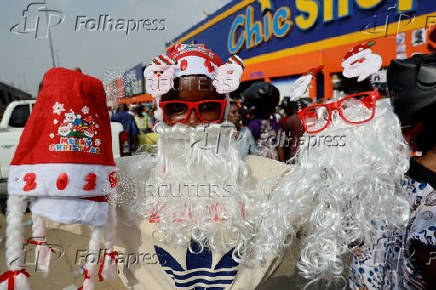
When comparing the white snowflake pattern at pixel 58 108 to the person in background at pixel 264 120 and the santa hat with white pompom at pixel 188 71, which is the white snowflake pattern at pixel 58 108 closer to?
the santa hat with white pompom at pixel 188 71

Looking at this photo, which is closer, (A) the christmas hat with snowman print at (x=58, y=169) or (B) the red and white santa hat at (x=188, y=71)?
(A) the christmas hat with snowman print at (x=58, y=169)

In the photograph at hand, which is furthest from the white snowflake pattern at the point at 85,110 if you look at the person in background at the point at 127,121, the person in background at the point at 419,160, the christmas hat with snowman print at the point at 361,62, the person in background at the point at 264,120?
the person in background at the point at 127,121

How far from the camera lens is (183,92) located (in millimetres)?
1446

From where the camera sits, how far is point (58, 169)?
1.13 meters

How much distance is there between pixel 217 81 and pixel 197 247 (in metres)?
0.81

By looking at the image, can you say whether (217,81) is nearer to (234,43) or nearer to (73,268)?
(73,268)

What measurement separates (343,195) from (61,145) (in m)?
1.10

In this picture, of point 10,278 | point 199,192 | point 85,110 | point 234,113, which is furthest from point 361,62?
point 234,113

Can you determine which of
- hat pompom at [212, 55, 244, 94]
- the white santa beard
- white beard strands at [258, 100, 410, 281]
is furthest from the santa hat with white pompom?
white beard strands at [258, 100, 410, 281]

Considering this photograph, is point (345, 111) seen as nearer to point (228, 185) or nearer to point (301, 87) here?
point (301, 87)

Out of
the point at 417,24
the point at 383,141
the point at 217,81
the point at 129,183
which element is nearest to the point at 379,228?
the point at 383,141

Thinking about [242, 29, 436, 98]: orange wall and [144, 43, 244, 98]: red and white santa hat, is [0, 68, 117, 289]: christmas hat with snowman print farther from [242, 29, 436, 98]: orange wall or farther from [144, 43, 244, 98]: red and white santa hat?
[242, 29, 436, 98]: orange wall

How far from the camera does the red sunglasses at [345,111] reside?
1.15 metres

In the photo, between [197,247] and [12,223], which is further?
[197,247]
